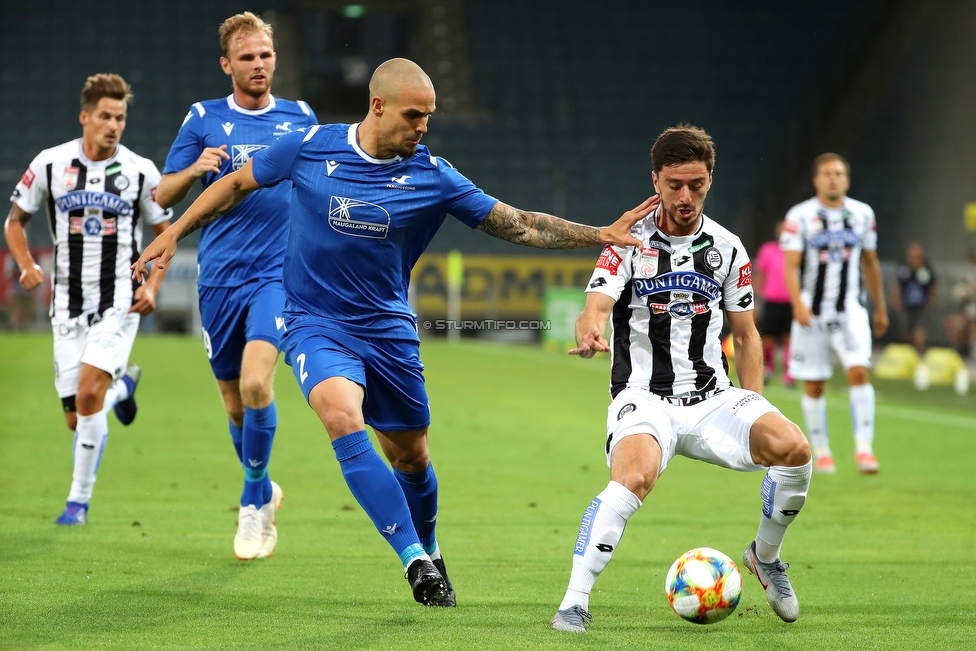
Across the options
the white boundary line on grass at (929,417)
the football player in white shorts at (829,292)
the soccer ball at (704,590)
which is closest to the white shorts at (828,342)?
the football player in white shorts at (829,292)

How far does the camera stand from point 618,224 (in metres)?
4.24

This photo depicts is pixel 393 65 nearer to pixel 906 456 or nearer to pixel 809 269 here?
pixel 809 269

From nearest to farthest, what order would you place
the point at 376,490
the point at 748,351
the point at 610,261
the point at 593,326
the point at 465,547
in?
the point at 593,326 < the point at 376,490 < the point at 610,261 < the point at 748,351 < the point at 465,547

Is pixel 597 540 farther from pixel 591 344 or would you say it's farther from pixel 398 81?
pixel 398 81

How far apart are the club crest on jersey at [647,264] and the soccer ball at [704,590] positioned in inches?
41.6

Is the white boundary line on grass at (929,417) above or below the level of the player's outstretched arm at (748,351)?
below

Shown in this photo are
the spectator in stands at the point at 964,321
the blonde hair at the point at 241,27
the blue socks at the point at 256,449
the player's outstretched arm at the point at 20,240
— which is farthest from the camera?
the spectator in stands at the point at 964,321

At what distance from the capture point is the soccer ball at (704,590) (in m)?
4.09

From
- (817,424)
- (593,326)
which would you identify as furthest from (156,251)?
(817,424)

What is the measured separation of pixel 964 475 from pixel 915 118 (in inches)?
871

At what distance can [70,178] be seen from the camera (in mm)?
6227

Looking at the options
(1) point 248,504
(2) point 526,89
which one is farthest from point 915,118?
(1) point 248,504

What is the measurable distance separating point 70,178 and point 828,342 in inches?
221

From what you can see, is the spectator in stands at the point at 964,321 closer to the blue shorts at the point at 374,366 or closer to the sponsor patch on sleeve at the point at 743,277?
the sponsor patch on sleeve at the point at 743,277
